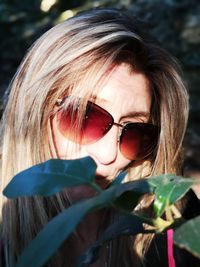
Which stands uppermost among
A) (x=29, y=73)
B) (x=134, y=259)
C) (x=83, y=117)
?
(x=29, y=73)

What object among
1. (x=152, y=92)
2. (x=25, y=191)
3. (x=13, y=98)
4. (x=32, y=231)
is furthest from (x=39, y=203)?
(x=25, y=191)

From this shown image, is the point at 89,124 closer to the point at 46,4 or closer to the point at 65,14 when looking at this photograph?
the point at 65,14

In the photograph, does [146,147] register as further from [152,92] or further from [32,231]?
[32,231]

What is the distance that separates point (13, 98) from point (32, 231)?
363mm

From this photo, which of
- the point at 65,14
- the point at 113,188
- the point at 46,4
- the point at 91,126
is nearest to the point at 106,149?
the point at 91,126

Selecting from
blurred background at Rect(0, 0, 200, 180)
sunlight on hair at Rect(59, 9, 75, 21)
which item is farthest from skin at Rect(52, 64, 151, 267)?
blurred background at Rect(0, 0, 200, 180)

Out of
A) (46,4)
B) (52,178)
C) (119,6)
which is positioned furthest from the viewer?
(119,6)

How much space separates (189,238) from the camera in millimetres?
475

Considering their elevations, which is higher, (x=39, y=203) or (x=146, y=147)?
(x=146, y=147)

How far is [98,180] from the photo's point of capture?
52.9 inches

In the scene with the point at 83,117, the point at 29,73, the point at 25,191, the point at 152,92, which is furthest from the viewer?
the point at 152,92

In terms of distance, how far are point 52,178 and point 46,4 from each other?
4.04 meters

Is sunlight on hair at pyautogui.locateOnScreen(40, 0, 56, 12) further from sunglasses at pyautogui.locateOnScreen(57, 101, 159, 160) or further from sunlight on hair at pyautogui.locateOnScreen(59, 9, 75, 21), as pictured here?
sunglasses at pyautogui.locateOnScreen(57, 101, 159, 160)

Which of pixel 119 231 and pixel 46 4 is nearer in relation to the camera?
pixel 119 231
